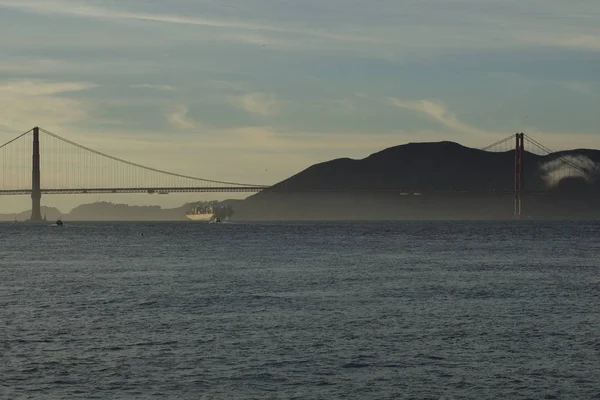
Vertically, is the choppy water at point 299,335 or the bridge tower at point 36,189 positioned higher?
the bridge tower at point 36,189

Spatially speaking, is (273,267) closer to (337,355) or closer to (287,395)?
(337,355)

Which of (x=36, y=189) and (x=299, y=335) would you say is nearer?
(x=299, y=335)

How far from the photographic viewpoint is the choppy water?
73.6 ft

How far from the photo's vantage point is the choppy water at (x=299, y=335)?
2242 cm

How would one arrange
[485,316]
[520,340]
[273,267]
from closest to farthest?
[520,340]
[485,316]
[273,267]

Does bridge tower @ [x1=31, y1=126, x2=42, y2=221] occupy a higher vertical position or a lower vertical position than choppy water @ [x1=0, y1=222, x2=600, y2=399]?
higher

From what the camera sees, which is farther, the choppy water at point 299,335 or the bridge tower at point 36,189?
the bridge tower at point 36,189

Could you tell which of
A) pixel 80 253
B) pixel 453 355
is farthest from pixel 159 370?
pixel 80 253

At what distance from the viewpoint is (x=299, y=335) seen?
29625mm

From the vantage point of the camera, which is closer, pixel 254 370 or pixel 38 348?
pixel 254 370

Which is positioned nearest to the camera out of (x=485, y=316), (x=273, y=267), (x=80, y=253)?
(x=485, y=316)

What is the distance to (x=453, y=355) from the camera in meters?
26.1

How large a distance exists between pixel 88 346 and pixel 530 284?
92.3ft

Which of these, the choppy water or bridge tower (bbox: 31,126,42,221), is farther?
bridge tower (bbox: 31,126,42,221)
